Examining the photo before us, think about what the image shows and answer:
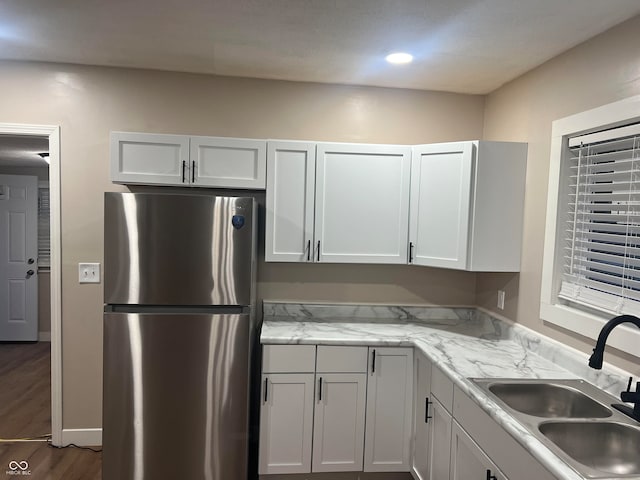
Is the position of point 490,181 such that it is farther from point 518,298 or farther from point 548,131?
point 518,298

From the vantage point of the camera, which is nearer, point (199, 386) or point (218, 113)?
point (199, 386)

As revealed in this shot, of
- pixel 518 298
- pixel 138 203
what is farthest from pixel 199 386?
pixel 518 298

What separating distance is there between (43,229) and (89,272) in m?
2.91

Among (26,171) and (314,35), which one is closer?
(314,35)

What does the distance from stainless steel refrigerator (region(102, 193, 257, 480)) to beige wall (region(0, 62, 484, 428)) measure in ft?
2.14

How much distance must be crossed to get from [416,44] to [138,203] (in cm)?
155

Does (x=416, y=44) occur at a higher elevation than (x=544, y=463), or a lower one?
higher

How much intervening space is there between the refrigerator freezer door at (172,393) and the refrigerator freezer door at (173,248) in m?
0.11

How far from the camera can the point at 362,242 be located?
8.58 ft

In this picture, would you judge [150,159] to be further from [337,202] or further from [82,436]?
[82,436]

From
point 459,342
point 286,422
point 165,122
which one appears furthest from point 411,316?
point 165,122

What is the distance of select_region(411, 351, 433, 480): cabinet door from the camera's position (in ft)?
7.18

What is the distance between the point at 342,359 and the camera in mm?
2357

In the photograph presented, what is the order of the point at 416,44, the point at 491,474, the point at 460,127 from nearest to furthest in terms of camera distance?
1. the point at 491,474
2. the point at 416,44
3. the point at 460,127
